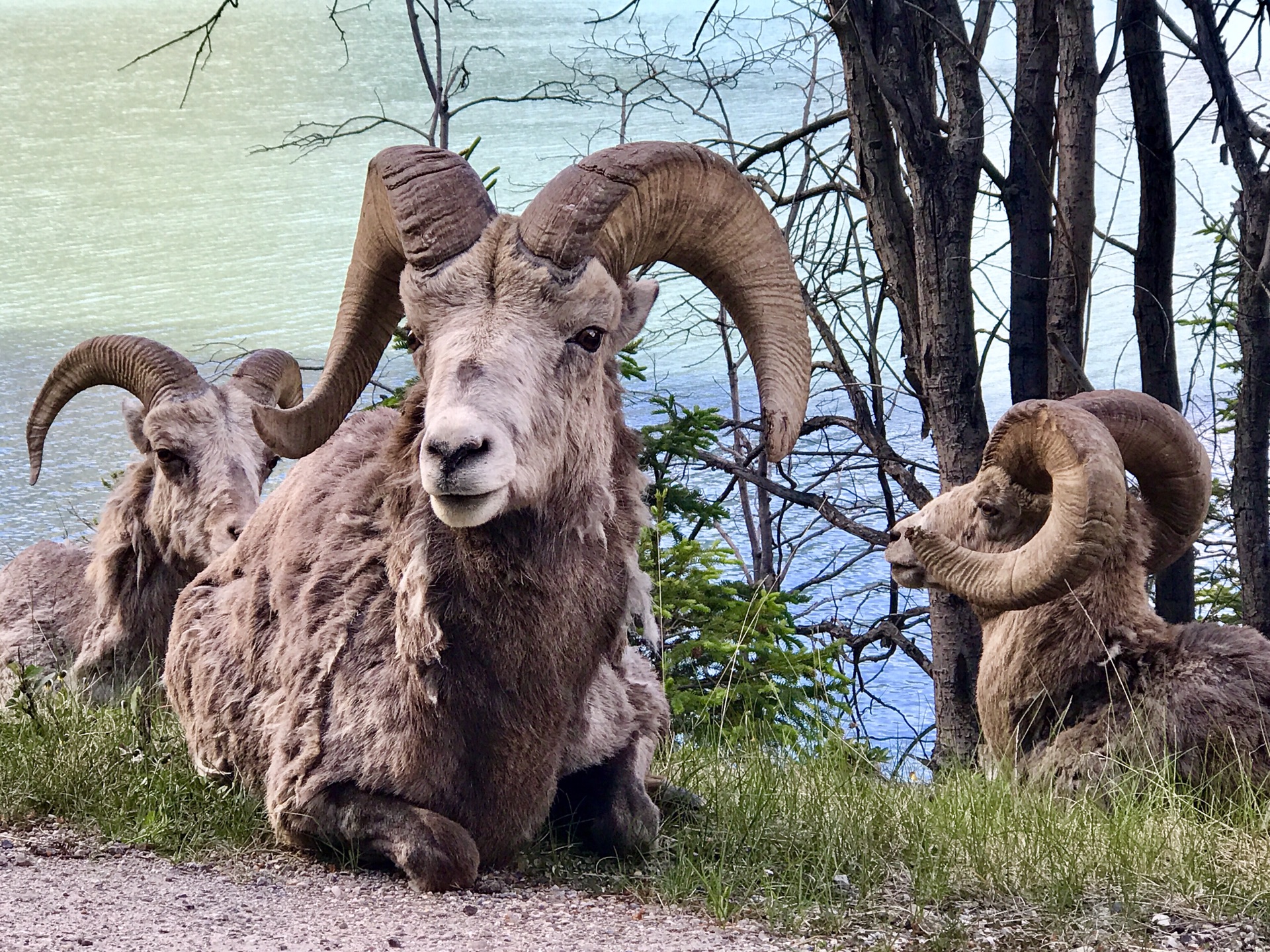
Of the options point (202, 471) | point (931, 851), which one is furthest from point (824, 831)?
point (202, 471)

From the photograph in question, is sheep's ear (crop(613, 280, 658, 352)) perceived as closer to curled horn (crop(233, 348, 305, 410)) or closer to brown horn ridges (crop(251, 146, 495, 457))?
brown horn ridges (crop(251, 146, 495, 457))

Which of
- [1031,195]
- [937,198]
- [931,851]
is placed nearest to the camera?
[931,851]

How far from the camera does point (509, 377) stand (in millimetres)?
3582

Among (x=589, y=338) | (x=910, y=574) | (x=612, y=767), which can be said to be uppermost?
(x=589, y=338)

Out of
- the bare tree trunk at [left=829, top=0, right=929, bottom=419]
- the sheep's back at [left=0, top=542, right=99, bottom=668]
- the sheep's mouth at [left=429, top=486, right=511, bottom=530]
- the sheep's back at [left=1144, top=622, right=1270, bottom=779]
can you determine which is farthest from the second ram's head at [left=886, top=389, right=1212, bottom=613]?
the sheep's back at [left=0, top=542, right=99, bottom=668]

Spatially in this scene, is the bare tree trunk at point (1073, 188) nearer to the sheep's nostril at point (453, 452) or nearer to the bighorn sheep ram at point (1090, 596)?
the bighorn sheep ram at point (1090, 596)

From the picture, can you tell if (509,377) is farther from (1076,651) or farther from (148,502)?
(148,502)

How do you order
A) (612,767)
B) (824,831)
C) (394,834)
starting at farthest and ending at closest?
(612,767), (824,831), (394,834)

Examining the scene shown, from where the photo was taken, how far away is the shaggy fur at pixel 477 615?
378cm

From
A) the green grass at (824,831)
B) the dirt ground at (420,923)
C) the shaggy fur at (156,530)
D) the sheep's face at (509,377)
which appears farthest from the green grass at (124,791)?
the sheep's face at (509,377)

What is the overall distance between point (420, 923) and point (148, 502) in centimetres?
364

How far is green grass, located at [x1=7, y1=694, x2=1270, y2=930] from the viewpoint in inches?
152

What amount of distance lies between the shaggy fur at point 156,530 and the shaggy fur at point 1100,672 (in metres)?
2.94

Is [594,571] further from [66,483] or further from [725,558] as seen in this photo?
[66,483]
